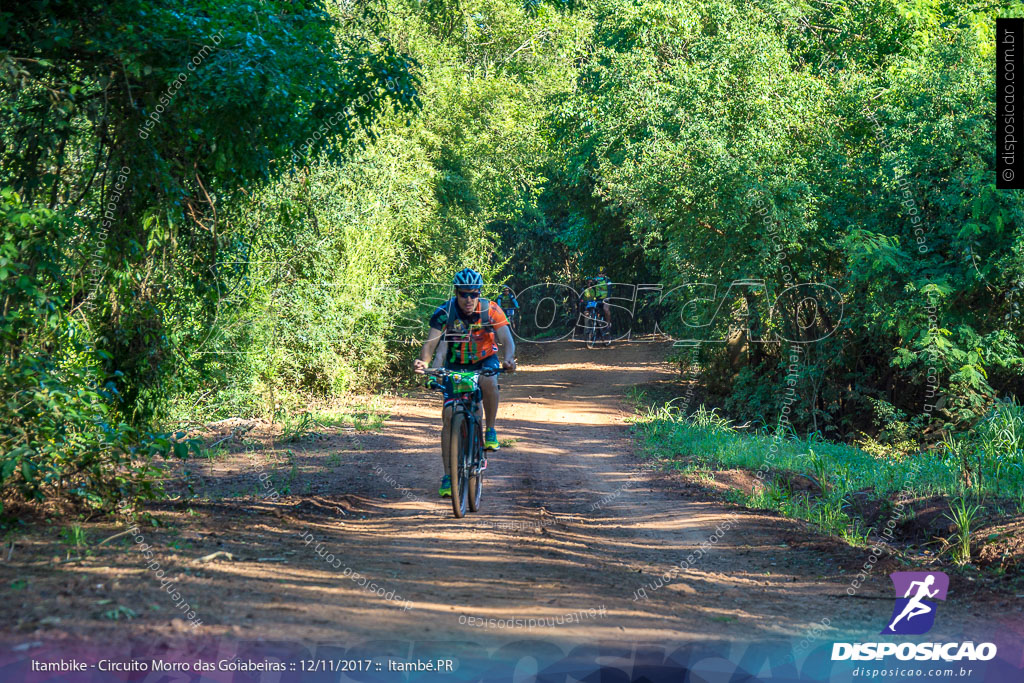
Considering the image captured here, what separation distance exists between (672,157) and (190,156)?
10.7 metres

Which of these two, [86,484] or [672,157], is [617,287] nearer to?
[672,157]

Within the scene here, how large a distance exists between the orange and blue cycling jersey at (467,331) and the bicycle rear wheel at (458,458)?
2.48ft

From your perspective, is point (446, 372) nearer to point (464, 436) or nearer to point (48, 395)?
point (464, 436)

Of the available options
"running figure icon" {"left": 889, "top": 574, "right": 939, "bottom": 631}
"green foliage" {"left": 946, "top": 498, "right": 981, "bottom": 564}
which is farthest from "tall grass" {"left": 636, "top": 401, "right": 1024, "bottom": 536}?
"running figure icon" {"left": 889, "top": 574, "right": 939, "bottom": 631}

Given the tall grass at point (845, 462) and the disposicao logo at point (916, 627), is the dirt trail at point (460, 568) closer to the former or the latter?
the disposicao logo at point (916, 627)

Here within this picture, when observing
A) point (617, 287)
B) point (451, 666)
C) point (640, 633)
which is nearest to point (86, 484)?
point (451, 666)

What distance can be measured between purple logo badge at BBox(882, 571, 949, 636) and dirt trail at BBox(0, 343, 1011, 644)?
0.08 metres

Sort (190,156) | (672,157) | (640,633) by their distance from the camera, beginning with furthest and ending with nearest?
1. (672,157)
2. (190,156)
3. (640,633)

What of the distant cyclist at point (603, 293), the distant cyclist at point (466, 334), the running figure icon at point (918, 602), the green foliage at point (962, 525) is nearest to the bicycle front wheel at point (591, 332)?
the distant cyclist at point (603, 293)

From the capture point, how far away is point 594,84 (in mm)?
21969

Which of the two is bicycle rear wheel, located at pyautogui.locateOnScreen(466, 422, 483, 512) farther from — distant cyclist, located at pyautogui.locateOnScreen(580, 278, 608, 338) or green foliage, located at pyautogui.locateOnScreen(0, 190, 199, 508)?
distant cyclist, located at pyautogui.locateOnScreen(580, 278, 608, 338)

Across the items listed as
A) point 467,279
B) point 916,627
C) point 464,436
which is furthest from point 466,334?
point 916,627

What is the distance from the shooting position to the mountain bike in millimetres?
7570

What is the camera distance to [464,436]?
7.67m
